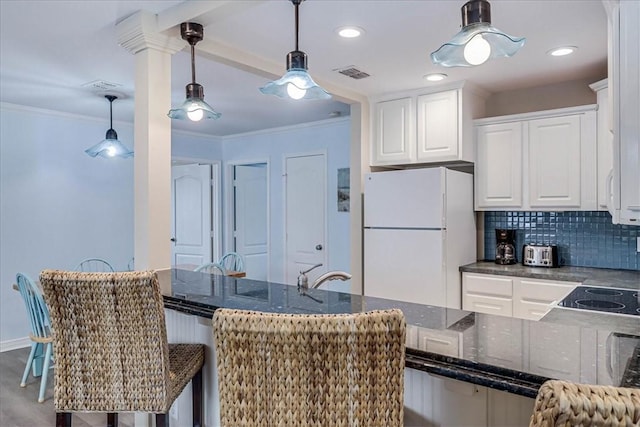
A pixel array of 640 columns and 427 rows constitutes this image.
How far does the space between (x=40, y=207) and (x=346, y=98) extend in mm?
3235

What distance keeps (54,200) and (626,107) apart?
15.9 feet

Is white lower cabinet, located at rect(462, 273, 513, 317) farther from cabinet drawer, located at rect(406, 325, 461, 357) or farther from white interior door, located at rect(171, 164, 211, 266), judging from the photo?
white interior door, located at rect(171, 164, 211, 266)

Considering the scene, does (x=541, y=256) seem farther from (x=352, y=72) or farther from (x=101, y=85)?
(x=101, y=85)

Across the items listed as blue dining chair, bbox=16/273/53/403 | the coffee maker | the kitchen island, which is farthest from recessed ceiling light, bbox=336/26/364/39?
blue dining chair, bbox=16/273/53/403

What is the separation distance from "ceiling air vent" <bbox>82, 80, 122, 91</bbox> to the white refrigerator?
2.21m

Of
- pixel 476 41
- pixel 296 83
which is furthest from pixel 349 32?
pixel 476 41

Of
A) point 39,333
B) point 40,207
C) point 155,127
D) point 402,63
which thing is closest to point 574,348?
point 155,127

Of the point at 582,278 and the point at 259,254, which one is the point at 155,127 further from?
the point at 259,254

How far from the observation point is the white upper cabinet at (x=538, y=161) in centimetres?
321

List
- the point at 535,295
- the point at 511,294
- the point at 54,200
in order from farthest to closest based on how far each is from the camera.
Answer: the point at 54,200 → the point at 511,294 → the point at 535,295

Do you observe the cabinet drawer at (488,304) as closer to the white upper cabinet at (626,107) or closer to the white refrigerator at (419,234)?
the white refrigerator at (419,234)

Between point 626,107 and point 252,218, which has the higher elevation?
point 626,107

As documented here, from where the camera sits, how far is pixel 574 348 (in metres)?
1.08

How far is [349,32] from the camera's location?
8.18 feet
